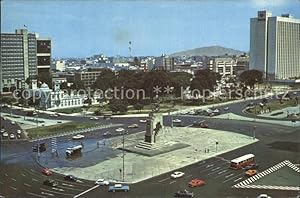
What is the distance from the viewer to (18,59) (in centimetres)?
580

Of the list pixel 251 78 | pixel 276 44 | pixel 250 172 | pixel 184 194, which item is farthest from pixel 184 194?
pixel 251 78

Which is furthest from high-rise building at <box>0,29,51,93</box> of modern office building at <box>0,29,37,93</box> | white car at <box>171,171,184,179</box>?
white car at <box>171,171,184,179</box>

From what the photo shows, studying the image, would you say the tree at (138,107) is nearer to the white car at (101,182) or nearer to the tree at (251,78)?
the tree at (251,78)

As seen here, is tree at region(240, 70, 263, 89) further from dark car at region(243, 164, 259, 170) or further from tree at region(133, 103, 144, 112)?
dark car at region(243, 164, 259, 170)

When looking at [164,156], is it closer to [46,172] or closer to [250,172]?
[250,172]

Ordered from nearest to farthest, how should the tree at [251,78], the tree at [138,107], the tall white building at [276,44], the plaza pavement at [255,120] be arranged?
1. the plaza pavement at [255,120]
2. the tree at [138,107]
3. the tall white building at [276,44]
4. the tree at [251,78]

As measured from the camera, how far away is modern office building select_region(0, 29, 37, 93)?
4.96 meters

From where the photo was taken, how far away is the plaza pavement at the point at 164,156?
3.79 meters

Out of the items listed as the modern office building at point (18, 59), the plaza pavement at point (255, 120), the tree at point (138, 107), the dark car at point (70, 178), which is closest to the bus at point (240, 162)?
the dark car at point (70, 178)

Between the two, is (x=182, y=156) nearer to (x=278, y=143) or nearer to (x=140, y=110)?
(x=278, y=143)

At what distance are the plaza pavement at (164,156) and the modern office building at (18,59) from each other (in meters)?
1.70

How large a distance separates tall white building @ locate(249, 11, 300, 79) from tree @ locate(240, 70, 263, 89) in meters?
0.19

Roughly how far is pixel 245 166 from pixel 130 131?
225cm

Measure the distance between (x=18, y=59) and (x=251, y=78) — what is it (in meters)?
6.46
